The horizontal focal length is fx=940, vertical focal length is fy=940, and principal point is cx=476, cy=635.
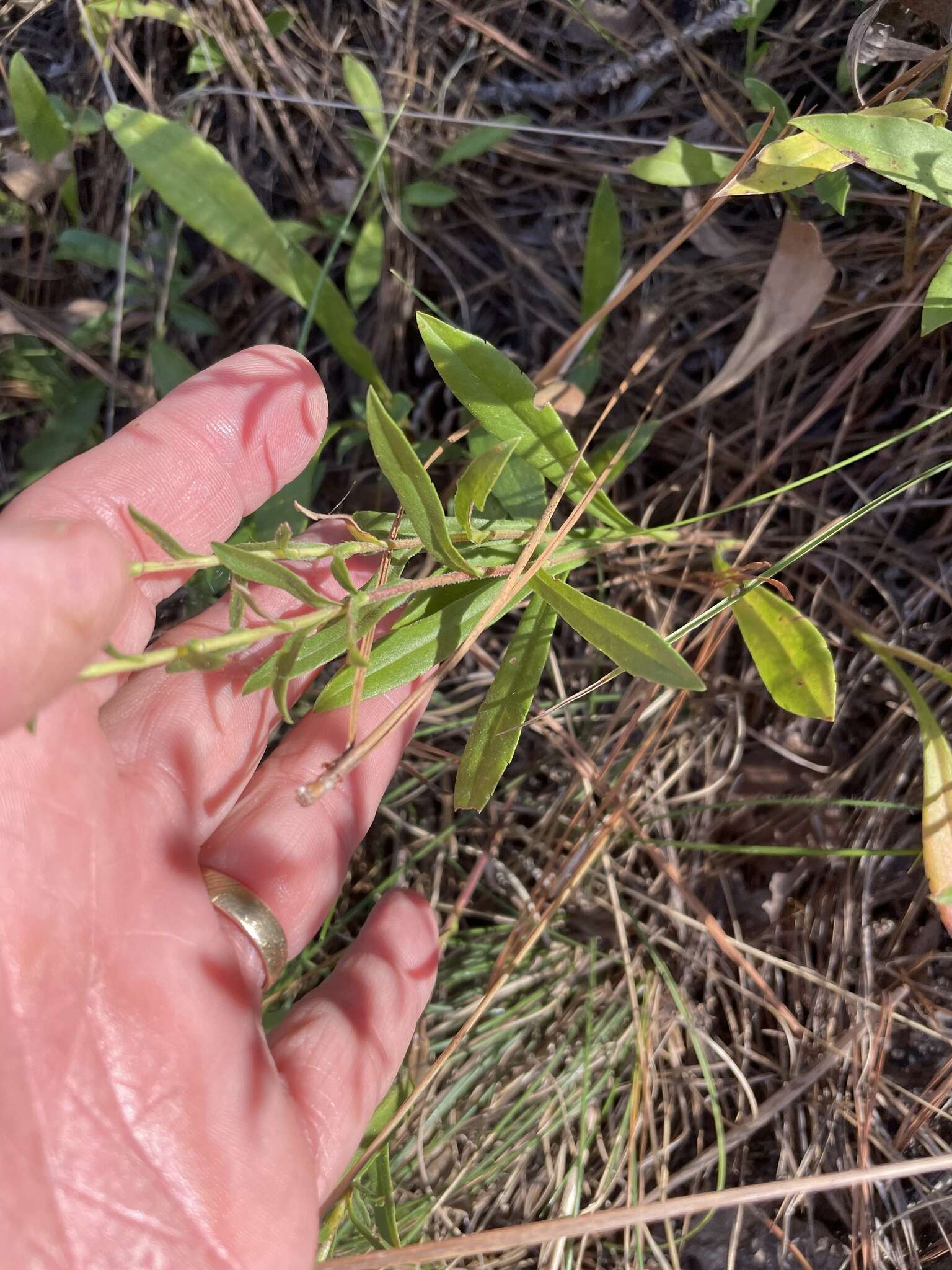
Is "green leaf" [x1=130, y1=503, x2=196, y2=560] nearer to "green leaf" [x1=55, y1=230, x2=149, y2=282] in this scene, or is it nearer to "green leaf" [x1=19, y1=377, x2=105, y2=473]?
"green leaf" [x1=19, y1=377, x2=105, y2=473]

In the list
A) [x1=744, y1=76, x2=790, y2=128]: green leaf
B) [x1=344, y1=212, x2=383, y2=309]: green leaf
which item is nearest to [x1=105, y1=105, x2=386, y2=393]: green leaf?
[x1=344, y1=212, x2=383, y2=309]: green leaf

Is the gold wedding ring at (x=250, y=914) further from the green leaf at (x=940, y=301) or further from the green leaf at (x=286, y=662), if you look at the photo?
the green leaf at (x=940, y=301)

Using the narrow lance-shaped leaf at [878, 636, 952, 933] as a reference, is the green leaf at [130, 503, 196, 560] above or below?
above

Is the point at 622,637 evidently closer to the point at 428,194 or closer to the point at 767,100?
the point at 767,100

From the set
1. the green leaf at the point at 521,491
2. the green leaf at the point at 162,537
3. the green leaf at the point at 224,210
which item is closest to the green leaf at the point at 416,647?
the green leaf at the point at 521,491

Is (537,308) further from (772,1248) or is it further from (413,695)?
(772,1248)

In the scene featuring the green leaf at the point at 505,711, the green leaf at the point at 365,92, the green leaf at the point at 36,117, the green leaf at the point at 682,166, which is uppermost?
the green leaf at the point at 36,117

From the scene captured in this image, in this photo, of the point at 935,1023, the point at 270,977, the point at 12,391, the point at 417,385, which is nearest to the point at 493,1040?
the point at 270,977
